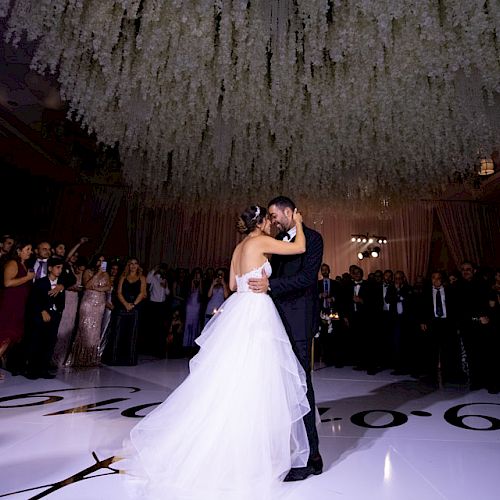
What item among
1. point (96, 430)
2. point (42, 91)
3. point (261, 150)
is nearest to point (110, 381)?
point (96, 430)

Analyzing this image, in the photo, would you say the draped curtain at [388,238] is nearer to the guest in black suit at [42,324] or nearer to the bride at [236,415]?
the guest in black suit at [42,324]

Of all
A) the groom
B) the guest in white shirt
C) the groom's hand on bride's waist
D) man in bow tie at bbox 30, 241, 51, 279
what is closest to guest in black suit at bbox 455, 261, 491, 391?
the groom

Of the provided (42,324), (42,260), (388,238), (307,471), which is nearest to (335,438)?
(307,471)

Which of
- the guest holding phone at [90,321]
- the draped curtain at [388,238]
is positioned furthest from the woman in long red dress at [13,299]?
the draped curtain at [388,238]

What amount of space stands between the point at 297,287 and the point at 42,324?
333cm

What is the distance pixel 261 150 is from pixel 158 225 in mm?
4681

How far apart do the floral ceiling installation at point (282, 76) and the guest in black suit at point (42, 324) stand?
7.02ft

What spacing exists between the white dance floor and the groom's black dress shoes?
34mm

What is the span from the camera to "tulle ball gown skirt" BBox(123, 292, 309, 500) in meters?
1.69

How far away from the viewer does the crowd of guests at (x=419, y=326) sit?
4.44 meters

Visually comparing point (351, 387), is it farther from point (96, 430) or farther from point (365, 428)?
point (96, 430)

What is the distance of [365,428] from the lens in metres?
2.71

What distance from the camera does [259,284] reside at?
2.10 metres

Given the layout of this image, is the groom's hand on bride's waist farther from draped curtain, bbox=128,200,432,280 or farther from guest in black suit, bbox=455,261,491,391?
draped curtain, bbox=128,200,432,280
